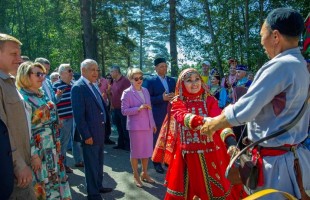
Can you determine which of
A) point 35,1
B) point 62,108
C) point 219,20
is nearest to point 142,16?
point 35,1

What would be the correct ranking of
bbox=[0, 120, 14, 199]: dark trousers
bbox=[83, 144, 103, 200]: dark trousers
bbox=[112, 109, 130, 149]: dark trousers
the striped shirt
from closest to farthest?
bbox=[0, 120, 14, 199]: dark trousers
bbox=[83, 144, 103, 200]: dark trousers
the striped shirt
bbox=[112, 109, 130, 149]: dark trousers

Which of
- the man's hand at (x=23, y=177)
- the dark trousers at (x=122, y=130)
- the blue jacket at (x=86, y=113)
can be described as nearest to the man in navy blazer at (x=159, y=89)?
the blue jacket at (x=86, y=113)

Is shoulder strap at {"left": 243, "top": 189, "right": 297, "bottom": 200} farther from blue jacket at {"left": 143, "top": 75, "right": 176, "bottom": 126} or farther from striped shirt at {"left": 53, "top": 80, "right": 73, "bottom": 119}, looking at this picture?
striped shirt at {"left": 53, "top": 80, "right": 73, "bottom": 119}

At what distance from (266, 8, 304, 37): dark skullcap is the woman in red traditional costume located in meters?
1.65

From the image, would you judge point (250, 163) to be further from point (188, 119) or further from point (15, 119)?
point (15, 119)

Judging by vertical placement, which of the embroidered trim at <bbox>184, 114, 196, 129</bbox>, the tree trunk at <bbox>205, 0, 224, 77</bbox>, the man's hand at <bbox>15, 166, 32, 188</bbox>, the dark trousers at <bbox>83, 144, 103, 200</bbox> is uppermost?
the tree trunk at <bbox>205, 0, 224, 77</bbox>

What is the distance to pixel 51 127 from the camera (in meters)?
4.13

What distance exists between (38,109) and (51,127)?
28cm

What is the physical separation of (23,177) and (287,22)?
225 cm

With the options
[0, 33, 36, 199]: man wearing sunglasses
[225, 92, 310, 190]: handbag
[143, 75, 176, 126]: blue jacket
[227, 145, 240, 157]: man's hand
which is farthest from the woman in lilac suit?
[225, 92, 310, 190]: handbag

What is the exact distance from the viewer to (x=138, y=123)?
18.9 ft

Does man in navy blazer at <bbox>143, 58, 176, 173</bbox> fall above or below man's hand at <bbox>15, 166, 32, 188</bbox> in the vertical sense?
above

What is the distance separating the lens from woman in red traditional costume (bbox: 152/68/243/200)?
382 centimetres

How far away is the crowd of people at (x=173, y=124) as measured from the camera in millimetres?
2182
